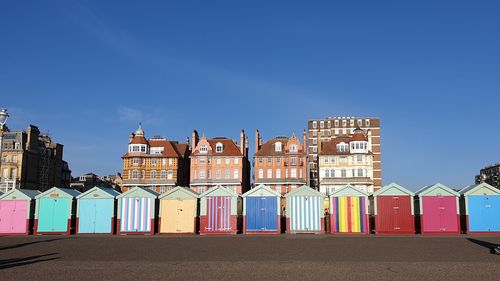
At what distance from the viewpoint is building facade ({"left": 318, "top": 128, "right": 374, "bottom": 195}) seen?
2820 inches

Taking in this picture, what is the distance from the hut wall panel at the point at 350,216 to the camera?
125ft

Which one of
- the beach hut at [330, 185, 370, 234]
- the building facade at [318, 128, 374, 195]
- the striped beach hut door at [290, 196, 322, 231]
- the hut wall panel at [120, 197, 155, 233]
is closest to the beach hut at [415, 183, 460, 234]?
the beach hut at [330, 185, 370, 234]

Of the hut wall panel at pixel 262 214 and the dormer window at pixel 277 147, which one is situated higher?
the dormer window at pixel 277 147

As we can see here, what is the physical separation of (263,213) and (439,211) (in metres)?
14.1

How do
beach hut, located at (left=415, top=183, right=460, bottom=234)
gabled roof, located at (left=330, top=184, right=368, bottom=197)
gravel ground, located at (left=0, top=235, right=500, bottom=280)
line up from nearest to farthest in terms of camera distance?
1. gravel ground, located at (left=0, top=235, right=500, bottom=280)
2. beach hut, located at (left=415, top=183, right=460, bottom=234)
3. gabled roof, located at (left=330, top=184, right=368, bottom=197)

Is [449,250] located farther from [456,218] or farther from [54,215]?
[54,215]

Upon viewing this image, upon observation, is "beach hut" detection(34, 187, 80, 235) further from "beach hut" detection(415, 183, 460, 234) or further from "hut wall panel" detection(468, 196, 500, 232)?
"hut wall panel" detection(468, 196, 500, 232)

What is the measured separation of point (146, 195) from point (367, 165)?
4231 centimetres

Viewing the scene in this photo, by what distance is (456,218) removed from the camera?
37250mm

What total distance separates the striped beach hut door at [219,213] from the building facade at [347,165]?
34.3 m

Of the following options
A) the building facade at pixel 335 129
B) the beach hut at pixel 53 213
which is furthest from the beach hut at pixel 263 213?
the building facade at pixel 335 129

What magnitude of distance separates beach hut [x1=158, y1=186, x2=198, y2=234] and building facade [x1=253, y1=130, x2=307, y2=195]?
3076 cm

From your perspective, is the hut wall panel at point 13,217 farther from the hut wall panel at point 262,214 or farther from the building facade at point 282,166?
the building facade at point 282,166

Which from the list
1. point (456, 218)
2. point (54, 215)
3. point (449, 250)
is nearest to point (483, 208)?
point (456, 218)
